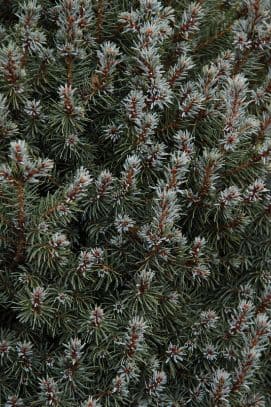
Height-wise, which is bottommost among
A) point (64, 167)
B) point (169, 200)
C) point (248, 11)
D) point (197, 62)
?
point (64, 167)

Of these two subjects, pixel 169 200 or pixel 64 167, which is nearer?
pixel 169 200

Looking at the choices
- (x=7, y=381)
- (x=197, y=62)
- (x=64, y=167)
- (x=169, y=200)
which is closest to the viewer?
(x=169, y=200)

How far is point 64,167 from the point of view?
216cm

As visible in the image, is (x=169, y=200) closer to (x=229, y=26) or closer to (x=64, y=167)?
(x=64, y=167)

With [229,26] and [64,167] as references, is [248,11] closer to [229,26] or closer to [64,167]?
[229,26]

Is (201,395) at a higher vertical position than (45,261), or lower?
lower

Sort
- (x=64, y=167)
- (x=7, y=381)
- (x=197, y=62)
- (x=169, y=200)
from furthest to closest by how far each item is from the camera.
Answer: (x=197, y=62) → (x=64, y=167) → (x=7, y=381) → (x=169, y=200)

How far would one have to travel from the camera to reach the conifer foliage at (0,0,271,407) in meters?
1.93

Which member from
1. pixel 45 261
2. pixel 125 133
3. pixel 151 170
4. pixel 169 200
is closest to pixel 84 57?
pixel 125 133

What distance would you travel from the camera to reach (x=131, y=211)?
81.0 inches

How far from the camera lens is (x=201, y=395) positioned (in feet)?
6.89

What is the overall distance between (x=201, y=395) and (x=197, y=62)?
1.30 metres

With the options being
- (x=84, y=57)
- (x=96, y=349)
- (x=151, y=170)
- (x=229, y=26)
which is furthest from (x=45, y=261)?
(x=229, y=26)

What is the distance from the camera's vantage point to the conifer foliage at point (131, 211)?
1.93 meters
